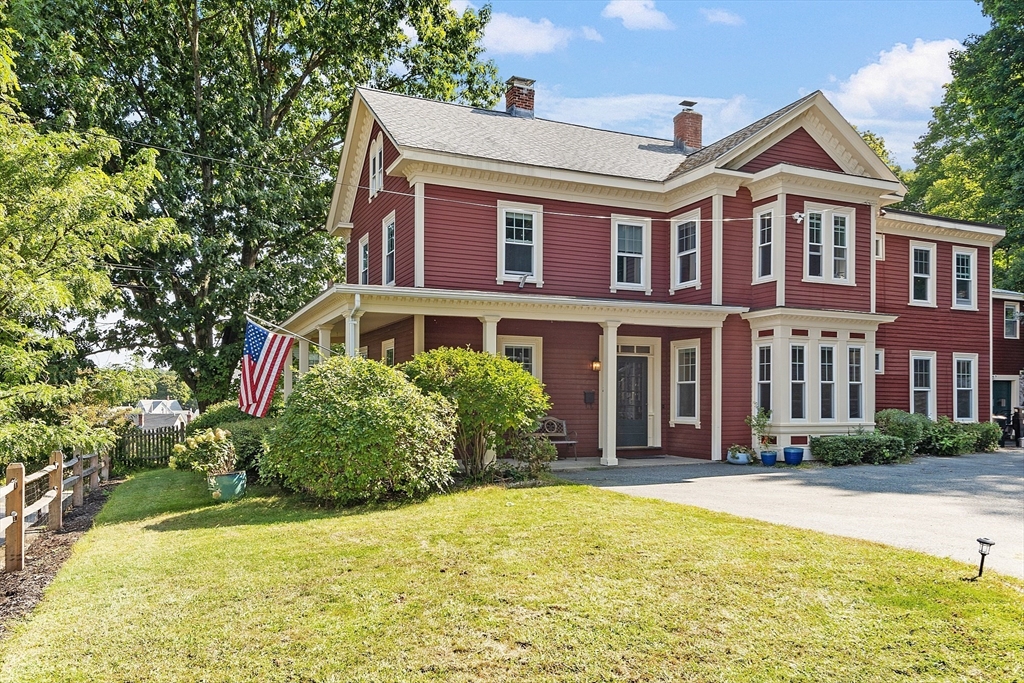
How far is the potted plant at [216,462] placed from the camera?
10039mm

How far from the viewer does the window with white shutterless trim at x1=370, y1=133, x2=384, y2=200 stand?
1645 cm

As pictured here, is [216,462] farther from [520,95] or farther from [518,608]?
[520,95]

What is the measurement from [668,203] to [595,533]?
10.9 m

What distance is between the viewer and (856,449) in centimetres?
1435

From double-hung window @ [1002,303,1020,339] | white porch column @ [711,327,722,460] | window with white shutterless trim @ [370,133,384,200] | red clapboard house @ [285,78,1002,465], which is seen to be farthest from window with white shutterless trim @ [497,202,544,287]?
double-hung window @ [1002,303,1020,339]

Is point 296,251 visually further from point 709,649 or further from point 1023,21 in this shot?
point 1023,21

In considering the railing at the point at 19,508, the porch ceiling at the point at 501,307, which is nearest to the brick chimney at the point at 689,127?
the porch ceiling at the point at 501,307

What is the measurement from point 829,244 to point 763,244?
1.49 m

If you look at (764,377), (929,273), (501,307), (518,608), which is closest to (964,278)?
(929,273)

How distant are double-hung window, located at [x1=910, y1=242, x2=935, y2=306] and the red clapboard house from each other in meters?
3.63

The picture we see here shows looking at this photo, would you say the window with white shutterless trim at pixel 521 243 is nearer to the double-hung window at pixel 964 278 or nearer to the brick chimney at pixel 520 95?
the brick chimney at pixel 520 95

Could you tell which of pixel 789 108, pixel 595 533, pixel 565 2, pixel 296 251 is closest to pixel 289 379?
pixel 296 251

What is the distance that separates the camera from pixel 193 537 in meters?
7.61

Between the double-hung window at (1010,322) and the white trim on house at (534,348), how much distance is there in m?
16.4
